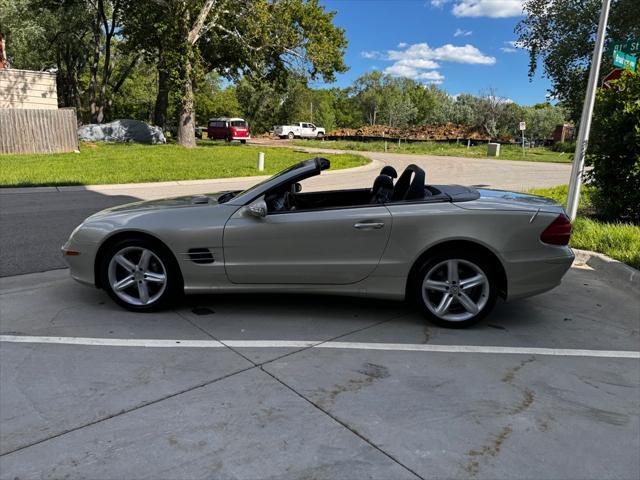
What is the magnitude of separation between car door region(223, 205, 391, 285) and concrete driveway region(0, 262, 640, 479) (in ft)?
1.35

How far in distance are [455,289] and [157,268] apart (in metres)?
2.45

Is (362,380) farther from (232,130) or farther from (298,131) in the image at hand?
(298,131)

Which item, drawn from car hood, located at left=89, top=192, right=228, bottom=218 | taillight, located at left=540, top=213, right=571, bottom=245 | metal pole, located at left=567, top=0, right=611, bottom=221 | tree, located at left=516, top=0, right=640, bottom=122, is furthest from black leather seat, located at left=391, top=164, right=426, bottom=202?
tree, located at left=516, top=0, right=640, bottom=122

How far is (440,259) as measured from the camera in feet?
13.2

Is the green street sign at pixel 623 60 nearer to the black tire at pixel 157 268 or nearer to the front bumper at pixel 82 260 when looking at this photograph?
the black tire at pixel 157 268

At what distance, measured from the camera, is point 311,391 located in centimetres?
310

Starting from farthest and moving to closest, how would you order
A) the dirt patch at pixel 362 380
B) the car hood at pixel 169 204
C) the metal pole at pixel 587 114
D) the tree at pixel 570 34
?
the tree at pixel 570 34 → the metal pole at pixel 587 114 → the car hood at pixel 169 204 → the dirt patch at pixel 362 380

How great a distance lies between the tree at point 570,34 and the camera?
37.8 feet

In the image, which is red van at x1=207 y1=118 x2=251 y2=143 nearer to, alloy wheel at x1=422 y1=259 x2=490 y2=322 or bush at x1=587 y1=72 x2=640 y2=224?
bush at x1=587 y1=72 x2=640 y2=224

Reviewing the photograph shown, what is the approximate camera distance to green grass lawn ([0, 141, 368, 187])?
44.8ft

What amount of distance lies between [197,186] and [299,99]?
66.0 meters

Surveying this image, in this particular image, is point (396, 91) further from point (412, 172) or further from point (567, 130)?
point (412, 172)

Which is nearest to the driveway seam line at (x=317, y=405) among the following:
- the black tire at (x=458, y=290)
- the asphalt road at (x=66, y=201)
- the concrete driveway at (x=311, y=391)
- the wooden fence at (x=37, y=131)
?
the concrete driveway at (x=311, y=391)

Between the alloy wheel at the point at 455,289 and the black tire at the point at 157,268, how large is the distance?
2.05 meters
